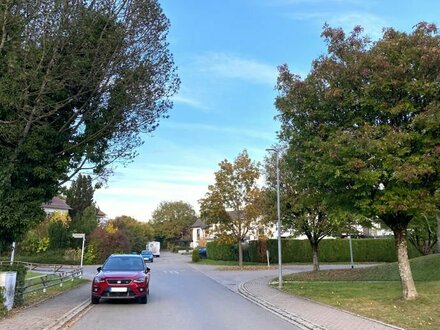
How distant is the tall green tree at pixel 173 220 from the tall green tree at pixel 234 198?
78348 mm

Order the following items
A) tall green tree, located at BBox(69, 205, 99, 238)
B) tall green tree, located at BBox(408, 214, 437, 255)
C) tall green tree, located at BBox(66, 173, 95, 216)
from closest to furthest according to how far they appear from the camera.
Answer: tall green tree, located at BBox(408, 214, 437, 255), tall green tree, located at BBox(69, 205, 99, 238), tall green tree, located at BBox(66, 173, 95, 216)

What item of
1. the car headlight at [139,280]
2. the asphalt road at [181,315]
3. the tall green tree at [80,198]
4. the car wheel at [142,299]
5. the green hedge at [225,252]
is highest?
the tall green tree at [80,198]

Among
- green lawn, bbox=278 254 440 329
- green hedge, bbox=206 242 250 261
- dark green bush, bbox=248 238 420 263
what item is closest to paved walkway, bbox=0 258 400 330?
green lawn, bbox=278 254 440 329

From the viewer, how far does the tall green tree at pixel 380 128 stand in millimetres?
12938

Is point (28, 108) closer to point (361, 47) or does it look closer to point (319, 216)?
point (361, 47)

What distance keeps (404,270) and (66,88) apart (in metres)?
11.5

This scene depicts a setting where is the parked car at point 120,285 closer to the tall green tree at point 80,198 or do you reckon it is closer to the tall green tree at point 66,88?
the tall green tree at point 66,88

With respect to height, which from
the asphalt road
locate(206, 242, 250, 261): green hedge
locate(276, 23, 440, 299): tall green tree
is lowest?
the asphalt road

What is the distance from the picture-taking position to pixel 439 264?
75.2 feet

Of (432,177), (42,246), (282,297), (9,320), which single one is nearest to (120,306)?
(9,320)

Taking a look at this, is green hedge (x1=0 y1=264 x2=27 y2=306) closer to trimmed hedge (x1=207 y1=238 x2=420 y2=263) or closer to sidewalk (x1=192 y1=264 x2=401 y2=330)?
sidewalk (x1=192 y1=264 x2=401 y2=330)

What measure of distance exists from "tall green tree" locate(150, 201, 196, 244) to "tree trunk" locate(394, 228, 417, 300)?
10673 centimetres

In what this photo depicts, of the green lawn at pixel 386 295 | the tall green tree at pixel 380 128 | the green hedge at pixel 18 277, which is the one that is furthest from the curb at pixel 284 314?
the green hedge at pixel 18 277

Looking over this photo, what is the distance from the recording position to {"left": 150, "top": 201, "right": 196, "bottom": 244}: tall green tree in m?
121
